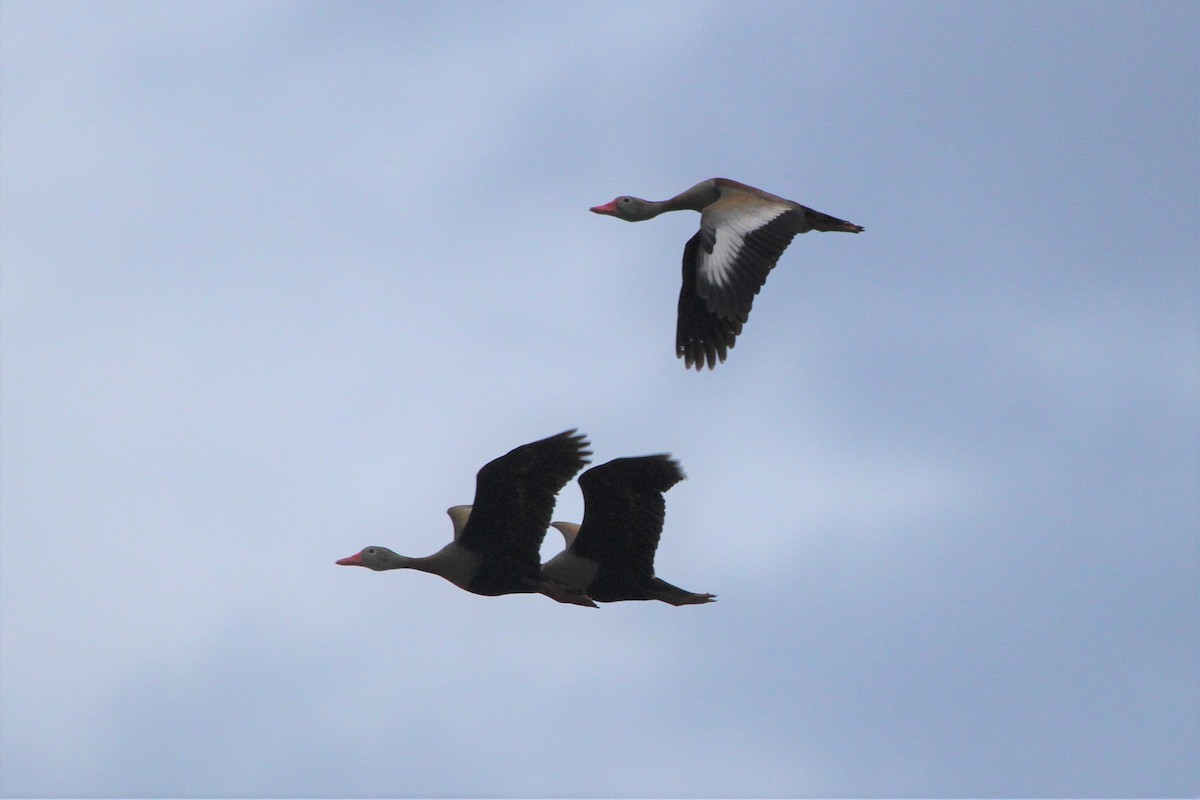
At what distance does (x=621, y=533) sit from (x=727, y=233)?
2.65 metres

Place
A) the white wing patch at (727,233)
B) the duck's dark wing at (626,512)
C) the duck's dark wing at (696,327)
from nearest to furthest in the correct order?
the duck's dark wing at (626,512)
the white wing patch at (727,233)
the duck's dark wing at (696,327)

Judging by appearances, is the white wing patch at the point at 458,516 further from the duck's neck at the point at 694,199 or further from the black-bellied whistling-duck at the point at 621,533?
the duck's neck at the point at 694,199

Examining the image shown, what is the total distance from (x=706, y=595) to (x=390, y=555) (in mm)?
2749

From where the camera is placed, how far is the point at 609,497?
13.4 meters

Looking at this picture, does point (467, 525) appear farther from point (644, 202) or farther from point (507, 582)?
point (644, 202)

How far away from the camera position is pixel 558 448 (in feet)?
43.1

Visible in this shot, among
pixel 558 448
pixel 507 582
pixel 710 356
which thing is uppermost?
pixel 710 356

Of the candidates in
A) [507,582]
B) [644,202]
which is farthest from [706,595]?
[644,202]

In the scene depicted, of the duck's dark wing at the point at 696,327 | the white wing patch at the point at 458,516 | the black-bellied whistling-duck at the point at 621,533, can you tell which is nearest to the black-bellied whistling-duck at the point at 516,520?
the black-bellied whistling-duck at the point at 621,533

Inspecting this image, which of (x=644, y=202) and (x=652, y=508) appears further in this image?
(x=644, y=202)

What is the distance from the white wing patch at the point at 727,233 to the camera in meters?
13.6

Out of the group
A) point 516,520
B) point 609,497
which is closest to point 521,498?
point 516,520

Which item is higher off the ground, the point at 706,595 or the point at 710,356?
the point at 710,356

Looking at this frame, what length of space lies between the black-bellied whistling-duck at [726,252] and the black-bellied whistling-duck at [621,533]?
4.51ft
